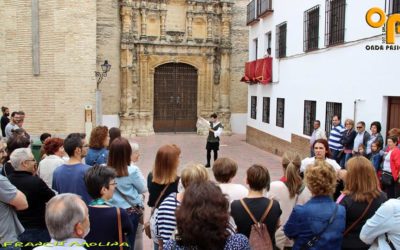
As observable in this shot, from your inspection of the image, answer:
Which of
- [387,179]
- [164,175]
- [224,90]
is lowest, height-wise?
[387,179]

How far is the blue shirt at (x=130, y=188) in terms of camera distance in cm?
445

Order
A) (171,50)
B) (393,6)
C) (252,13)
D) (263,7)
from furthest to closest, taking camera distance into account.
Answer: (171,50) → (252,13) → (263,7) → (393,6)

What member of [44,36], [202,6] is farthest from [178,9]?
[44,36]

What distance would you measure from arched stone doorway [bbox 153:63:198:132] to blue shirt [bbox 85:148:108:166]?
17463 mm

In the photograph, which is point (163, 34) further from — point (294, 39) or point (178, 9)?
point (294, 39)

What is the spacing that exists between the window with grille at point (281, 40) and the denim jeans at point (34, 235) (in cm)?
1300

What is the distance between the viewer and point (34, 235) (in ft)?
12.7

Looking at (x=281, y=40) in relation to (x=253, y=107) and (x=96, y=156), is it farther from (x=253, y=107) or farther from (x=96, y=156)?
(x=96, y=156)

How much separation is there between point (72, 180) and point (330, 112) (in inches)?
359

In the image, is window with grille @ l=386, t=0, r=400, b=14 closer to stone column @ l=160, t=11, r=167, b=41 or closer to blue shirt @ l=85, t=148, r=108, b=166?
blue shirt @ l=85, t=148, r=108, b=166

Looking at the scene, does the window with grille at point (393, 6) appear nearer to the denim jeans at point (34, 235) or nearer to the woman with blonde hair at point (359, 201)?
the woman with blonde hair at point (359, 201)

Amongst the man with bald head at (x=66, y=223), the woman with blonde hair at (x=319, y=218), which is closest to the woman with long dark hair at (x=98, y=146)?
the woman with blonde hair at (x=319, y=218)

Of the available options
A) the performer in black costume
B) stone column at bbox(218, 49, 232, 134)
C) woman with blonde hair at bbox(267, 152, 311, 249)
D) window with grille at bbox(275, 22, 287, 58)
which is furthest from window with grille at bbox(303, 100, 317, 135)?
stone column at bbox(218, 49, 232, 134)

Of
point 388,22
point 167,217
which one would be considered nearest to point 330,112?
point 388,22
